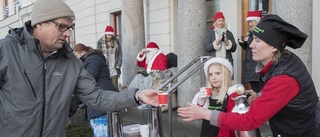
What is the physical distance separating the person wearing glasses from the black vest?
54.5 inches

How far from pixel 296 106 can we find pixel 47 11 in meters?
1.78

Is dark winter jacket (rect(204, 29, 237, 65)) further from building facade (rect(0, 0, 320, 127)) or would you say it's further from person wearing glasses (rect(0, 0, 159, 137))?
person wearing glasses (rect(0, 0, 159, 137))

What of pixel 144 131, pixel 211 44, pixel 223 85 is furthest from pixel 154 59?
pixel 144 131

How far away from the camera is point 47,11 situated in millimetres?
2088

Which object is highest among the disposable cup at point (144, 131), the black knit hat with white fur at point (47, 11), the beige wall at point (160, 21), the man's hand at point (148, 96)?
the beige wall at point (160, 21)

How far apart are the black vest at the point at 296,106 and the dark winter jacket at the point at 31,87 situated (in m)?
1.42

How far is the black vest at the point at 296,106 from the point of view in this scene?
82.4 inches

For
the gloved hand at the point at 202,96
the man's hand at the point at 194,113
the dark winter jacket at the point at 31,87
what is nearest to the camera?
the dark winter jacket at the point at 31,87

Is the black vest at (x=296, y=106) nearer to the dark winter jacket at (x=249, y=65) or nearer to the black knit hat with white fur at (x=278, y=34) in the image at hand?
the black knit hat with white fur at (x=278, y=34)

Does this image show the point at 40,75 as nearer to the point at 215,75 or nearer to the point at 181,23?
the point at 215,75

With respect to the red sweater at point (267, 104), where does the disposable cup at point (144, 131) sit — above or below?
below

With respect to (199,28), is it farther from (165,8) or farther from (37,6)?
(37,6)

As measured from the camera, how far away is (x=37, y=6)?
213 cm

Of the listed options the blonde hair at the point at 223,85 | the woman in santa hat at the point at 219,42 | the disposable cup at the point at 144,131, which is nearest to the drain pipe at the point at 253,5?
the woman in santa hat at the point at 219,42
